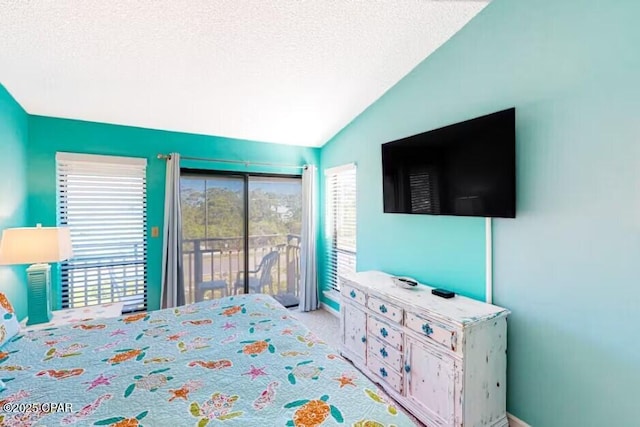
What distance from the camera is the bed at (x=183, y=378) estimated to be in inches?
40.9

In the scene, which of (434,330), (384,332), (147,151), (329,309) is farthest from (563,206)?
(147,151)

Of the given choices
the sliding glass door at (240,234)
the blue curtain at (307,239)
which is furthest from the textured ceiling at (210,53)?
the blue curtain at (307,239)

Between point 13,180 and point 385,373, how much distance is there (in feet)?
11.7

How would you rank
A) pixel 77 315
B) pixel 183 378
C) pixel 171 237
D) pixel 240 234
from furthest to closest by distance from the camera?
pixel 240 234
pixel 171 237
pixel 77 315
pixel 183 378

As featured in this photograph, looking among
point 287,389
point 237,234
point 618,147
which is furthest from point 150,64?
point 618,147

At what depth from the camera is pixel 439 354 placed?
182 centimetres

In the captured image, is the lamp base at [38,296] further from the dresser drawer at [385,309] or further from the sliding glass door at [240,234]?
the dresser drawer at [385,309]

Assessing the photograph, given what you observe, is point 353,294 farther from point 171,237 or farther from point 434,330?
point 171,237

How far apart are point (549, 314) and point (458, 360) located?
0.62 meters

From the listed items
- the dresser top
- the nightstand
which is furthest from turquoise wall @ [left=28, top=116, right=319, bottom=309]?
the dresser top

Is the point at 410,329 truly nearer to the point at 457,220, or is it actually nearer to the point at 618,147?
the point at 457,220

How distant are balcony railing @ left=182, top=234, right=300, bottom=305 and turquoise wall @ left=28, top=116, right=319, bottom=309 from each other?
0.41 meters

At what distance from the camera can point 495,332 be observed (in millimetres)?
1839

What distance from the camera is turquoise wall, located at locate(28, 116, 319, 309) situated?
289 cm
